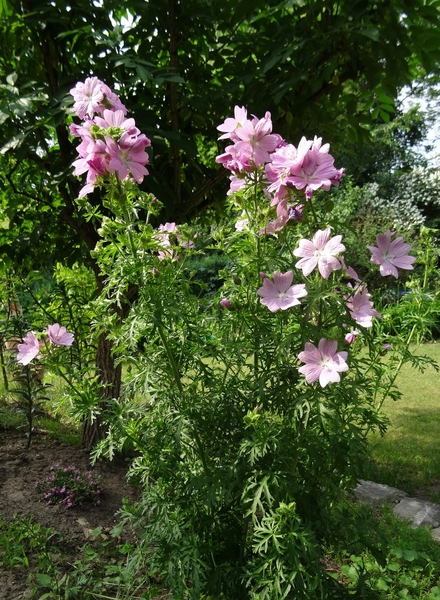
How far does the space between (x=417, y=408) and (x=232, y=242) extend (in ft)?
12.4

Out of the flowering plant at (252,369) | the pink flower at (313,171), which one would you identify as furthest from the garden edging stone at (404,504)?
the pink flower at (313,171)

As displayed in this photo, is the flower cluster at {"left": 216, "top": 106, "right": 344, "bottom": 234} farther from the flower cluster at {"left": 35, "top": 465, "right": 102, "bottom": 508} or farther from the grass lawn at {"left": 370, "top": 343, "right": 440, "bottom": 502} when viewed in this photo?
the flower cluster at {"left": 35, "top": 465, "right": 102, "bottom": 508}

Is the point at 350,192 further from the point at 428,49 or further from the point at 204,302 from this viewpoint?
the point at 204,302

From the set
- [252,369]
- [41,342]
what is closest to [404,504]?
[252,369]

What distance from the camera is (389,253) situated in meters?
1.41

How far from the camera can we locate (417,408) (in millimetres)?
4723

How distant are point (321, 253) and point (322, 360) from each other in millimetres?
268

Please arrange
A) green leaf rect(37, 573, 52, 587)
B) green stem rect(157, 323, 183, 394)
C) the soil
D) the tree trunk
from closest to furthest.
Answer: green stem rect(157, 323, 183, 394) → green leaf rect(37, 573, 52, 587) → the soil → the tree trunk

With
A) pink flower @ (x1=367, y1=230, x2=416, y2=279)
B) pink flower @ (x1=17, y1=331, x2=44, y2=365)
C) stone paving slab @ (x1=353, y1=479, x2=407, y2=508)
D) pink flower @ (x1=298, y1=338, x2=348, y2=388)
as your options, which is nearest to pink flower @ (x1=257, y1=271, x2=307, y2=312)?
pink flower @ (x1=298, y1=338, x2=348, y2=388)

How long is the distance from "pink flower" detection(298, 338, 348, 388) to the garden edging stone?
1.43 m

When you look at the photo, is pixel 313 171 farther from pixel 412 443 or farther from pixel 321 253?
pixel 412 443

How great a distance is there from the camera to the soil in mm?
2246

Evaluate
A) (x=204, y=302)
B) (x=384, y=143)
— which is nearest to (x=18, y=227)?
(x=204, y=302)

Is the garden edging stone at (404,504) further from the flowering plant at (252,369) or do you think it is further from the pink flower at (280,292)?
the pink flower at (280,292)
